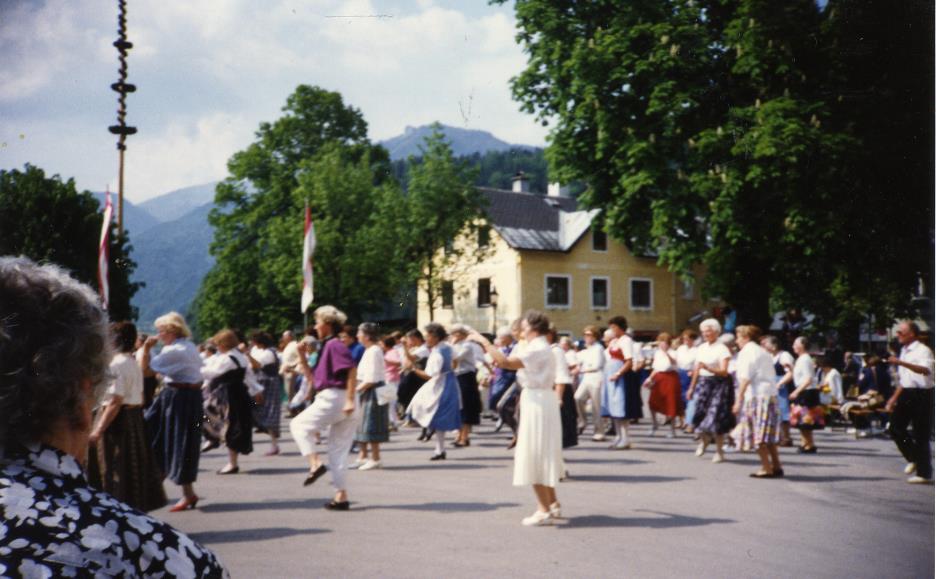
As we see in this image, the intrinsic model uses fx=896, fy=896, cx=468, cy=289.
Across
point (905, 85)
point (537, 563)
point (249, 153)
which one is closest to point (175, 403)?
point (537, 563)

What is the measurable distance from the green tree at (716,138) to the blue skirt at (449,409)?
27.2ft

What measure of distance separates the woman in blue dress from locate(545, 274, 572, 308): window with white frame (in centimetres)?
3283

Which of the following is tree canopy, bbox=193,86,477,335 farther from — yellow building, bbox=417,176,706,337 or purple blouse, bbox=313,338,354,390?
purple blouse, bbox=313,338,354,390

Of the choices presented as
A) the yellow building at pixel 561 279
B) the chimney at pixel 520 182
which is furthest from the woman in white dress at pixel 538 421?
the chimney at pixel 520 182

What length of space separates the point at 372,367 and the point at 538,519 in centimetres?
447

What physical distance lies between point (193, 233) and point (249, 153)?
4.64m

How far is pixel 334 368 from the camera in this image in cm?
856

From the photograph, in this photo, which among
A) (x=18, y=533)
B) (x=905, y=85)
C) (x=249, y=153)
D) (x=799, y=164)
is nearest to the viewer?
(x=18, y=533)

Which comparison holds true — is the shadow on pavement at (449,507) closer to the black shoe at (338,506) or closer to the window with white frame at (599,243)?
the black shoe at (338,506)

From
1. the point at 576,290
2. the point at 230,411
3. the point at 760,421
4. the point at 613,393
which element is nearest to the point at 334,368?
the point at 230,411

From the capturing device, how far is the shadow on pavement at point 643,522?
7.38 meters

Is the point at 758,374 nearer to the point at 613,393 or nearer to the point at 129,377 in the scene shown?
the point at 613,393

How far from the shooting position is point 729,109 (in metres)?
20.1

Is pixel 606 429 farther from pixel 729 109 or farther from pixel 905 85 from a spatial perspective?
pixel 905 85
